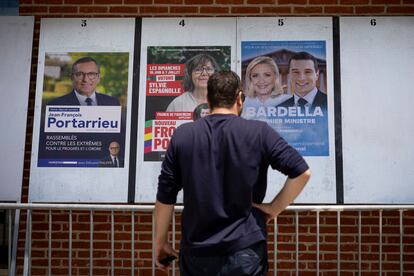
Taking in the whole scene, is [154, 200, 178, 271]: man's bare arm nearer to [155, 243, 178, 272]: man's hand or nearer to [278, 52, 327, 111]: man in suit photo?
[155, 243, 178, 272]: man's hand

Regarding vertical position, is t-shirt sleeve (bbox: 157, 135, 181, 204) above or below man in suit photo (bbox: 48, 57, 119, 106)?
below

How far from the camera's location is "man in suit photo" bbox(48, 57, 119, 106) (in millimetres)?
5160

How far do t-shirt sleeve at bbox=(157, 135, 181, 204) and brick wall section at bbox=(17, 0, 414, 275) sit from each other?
2.47m

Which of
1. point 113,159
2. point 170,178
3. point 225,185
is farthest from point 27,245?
point 225,185

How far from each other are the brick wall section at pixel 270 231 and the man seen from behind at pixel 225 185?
2.48 meters

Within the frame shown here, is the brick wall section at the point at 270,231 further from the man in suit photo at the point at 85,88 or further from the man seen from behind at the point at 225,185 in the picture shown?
the man seen from behind at the point at 225,185

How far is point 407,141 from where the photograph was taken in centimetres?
493

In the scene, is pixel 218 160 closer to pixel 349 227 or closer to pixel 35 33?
pixel 349 227

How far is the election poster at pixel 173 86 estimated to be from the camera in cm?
504

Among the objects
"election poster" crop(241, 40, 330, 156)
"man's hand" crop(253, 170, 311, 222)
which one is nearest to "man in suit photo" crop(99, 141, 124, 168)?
"election poster" crop(241, 40, 330, 156)

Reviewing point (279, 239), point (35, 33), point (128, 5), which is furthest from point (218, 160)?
point (35, 33)

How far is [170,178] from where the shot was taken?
2566 millimetres

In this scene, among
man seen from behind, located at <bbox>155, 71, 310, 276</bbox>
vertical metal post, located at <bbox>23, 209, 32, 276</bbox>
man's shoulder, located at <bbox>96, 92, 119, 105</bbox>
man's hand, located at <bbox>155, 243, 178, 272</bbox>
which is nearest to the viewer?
man seen from behind, located at <bbox>155, 71, 310, 276</bbox>

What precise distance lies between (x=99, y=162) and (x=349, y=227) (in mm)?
2738
